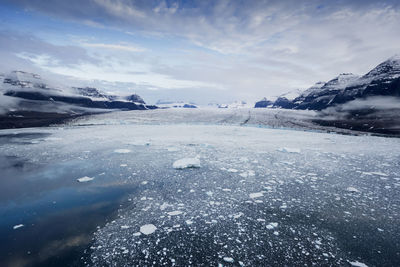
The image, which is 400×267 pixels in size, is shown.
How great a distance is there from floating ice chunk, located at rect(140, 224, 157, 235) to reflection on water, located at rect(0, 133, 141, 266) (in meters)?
0.85

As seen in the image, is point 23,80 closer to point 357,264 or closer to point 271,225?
point 271,225

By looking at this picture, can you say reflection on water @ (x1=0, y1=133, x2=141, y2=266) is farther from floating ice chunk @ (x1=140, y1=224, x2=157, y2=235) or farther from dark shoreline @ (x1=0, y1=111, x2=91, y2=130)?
dark shoreline @ (x1=0, y1=111, x2=91, y2=130)

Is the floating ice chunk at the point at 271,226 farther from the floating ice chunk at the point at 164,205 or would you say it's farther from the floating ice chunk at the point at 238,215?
the floating ice chunk at the point at 164,205

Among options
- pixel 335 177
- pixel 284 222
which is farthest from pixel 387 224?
pixel 335 177

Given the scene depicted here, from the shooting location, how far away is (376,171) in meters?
7.45

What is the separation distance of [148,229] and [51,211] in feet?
7.82

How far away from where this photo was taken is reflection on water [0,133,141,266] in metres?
3.09

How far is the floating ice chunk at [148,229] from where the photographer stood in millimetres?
3672

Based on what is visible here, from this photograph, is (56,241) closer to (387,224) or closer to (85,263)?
(85,263)

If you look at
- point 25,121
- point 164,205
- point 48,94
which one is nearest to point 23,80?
point 48,94

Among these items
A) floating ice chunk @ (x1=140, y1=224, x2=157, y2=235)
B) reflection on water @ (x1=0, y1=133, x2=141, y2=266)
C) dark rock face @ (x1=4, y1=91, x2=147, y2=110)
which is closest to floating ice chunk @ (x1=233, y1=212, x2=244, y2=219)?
floating ice chunk @ (x1=140, y1=224, x2=157, y2=235)

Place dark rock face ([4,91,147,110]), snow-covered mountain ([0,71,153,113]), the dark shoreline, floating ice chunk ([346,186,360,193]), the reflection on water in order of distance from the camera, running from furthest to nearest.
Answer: dark rock face ([4,91,147,110]), snow-covered mountain ([0,71,153,113]), the dark shoreline, floating ice chunk ([346,186,360,193]), the reflection on water

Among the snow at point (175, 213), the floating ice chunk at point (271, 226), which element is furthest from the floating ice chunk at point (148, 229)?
the floating ice chunk at point (271, 226)

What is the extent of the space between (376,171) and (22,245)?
10655 millimetres
